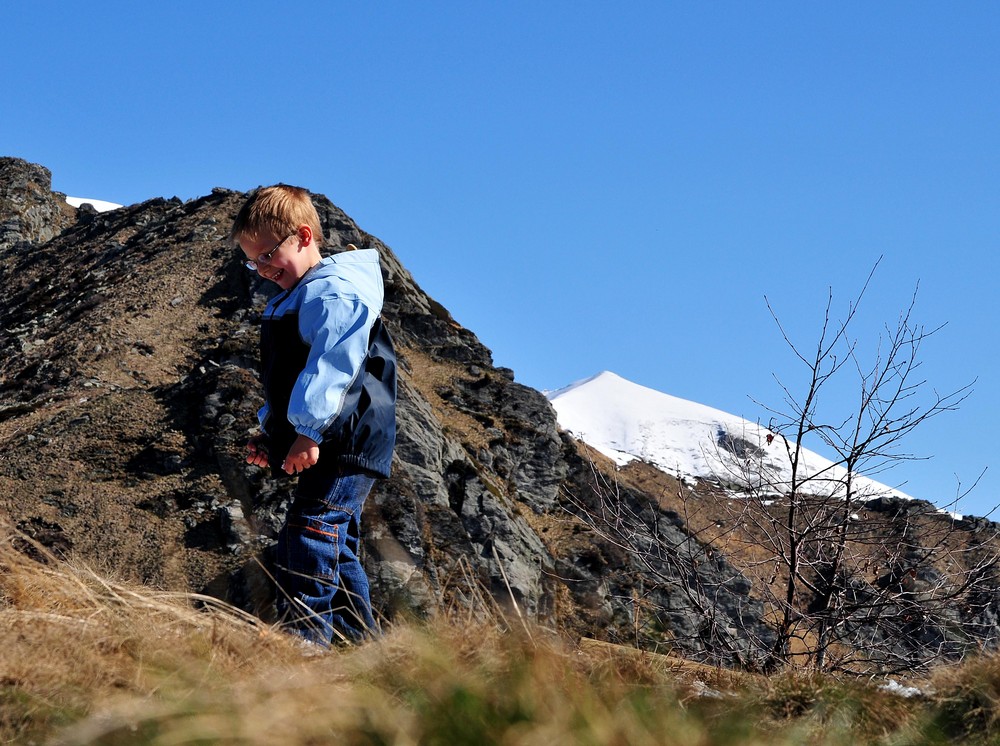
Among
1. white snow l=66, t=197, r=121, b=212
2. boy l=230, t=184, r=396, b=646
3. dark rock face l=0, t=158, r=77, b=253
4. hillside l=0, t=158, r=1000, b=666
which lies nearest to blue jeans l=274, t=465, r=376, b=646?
boy l=230, t=184, r=396, b=646

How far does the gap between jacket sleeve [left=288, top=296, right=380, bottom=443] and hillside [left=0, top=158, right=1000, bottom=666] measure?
2.69 meters

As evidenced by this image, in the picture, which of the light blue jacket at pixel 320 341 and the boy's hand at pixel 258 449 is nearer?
the light blue jacket at pixel 320 341

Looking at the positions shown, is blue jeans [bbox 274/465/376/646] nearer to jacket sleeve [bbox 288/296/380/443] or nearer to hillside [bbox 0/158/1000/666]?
jacket sleeve [bbox 288/296/380/443]

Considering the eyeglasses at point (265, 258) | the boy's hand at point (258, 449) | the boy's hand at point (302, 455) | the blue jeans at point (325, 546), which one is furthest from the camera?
the boy's hand at point (258, 449)

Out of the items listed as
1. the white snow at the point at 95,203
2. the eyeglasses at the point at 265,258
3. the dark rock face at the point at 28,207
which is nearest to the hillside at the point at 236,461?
the eyeglasses at the point at 265,258

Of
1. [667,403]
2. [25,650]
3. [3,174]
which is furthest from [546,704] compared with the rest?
[667,403]

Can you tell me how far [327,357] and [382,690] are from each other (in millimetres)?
1863

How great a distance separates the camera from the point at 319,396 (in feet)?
12.6

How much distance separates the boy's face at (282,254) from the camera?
4.36 metres

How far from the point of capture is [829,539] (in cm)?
614

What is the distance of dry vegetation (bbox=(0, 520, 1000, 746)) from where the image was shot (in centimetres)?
197

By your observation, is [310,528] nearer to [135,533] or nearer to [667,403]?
[135,533]

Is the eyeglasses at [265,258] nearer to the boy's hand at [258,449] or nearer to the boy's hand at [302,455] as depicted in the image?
the boy's hand at [258,449]

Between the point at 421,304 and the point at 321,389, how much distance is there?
31.4 m
